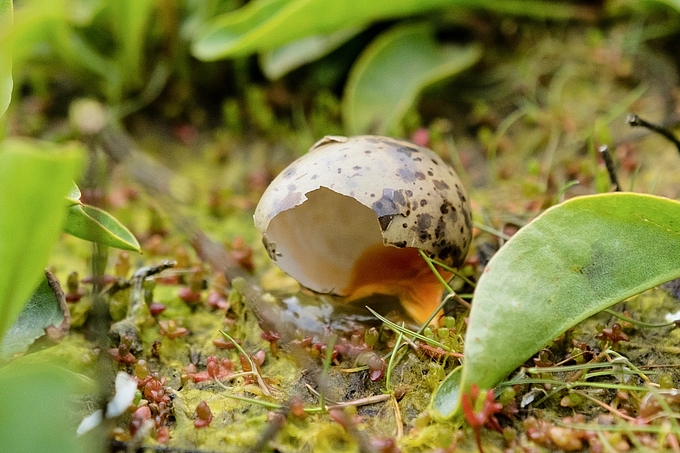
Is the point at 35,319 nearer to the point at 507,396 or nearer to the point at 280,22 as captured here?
the point at 507,396

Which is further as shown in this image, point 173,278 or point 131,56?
point 131,56

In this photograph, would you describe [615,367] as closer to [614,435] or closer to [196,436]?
[614,435]

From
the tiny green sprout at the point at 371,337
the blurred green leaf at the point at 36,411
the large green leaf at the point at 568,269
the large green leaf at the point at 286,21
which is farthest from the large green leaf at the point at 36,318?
the large green leaf at the point at 286,21

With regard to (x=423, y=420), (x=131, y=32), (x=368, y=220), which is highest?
(x=131, y=32)

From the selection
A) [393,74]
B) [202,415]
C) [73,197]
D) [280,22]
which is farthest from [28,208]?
[393,74]

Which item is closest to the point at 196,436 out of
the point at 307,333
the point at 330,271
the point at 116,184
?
the point at 307,333

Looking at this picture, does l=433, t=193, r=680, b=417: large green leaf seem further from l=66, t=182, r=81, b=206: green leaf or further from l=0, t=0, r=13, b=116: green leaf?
l=0, t=0, r=13, b=116: green leaf

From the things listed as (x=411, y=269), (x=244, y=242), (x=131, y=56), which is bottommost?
(x=244, y=242)

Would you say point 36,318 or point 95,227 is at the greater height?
point 95,227
